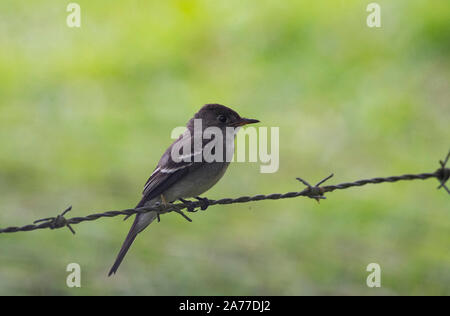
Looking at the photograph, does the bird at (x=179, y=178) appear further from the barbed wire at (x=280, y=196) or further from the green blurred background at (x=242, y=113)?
the green blurred background at (x=242, y=113)

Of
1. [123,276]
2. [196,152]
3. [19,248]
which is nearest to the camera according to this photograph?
[196,152]

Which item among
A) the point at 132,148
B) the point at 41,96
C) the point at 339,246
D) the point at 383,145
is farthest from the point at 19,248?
the point at 383,145

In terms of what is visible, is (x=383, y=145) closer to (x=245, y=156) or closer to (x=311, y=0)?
(x=245, y=156)

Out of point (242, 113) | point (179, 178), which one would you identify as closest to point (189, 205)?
point (179, 178)

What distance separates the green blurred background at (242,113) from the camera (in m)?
12.3

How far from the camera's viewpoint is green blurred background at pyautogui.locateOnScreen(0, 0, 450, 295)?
12.3m

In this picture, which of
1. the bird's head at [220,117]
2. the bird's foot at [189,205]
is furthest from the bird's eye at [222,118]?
the bird's foot at [189,205]

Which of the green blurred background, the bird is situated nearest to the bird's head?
the bird

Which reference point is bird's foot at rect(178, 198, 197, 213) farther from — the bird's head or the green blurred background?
the green blurred background

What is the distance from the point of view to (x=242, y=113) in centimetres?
1709

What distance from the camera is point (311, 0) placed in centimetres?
2098

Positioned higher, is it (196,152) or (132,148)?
(132,148)

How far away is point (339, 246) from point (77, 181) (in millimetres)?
5453

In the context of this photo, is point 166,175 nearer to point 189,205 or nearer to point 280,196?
point 189,205
